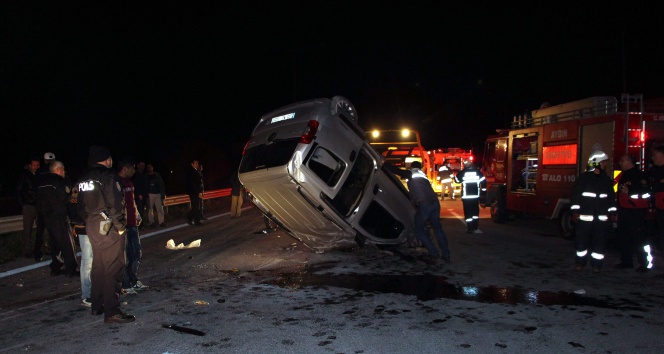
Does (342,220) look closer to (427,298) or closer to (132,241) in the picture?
(427,298)

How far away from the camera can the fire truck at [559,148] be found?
978cm

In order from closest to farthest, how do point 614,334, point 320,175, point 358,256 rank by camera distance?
1. point 614,334
2. point 320,175
3. point 358,256

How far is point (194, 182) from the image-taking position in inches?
570

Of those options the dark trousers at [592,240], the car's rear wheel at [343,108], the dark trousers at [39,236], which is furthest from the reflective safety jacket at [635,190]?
the dark trousers at [39,236]

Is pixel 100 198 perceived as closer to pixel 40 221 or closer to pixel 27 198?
pixel 40 221

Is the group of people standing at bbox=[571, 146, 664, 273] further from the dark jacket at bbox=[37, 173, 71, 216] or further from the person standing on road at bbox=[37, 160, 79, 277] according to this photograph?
the dark jacket at bbox=[37, 173, 71, 216]

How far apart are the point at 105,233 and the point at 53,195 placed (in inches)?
113

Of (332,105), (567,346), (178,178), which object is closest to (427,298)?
(567,346)

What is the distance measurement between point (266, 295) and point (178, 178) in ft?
150

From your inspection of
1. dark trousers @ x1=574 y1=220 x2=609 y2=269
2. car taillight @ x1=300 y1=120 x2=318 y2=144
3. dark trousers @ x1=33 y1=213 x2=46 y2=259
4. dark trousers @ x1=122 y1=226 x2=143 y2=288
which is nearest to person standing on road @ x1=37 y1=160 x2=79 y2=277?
dark trousers @ x1=33 y1=213 x2=46 y2=259

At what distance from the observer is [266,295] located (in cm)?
646

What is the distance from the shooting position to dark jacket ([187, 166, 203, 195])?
14406 mm

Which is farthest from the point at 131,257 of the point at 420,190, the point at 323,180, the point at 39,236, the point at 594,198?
the point at 594,198

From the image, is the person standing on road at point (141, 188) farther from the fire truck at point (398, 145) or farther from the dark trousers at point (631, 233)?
the dark trousers at point (631, 233)
